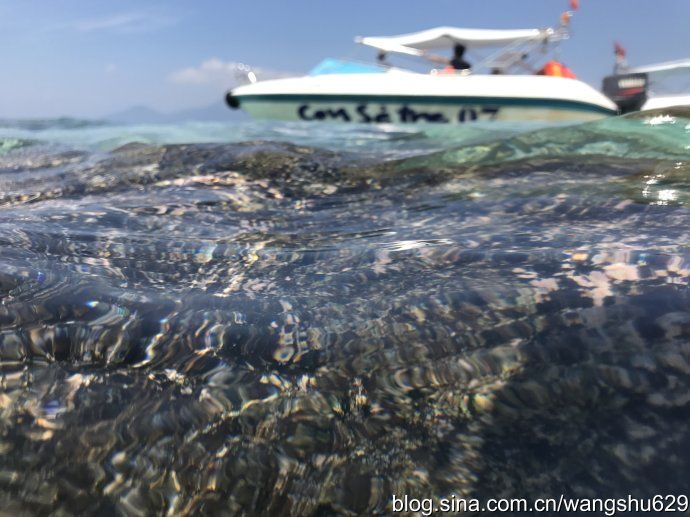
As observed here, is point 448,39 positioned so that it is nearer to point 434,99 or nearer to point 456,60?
point 456,60

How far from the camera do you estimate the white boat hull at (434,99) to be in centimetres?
832

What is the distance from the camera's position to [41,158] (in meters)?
4.80

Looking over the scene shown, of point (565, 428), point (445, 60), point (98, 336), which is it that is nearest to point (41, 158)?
point (98, 336)

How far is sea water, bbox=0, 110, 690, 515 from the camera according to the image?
79cm

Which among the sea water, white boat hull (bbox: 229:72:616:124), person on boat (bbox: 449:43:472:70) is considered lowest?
the sea water

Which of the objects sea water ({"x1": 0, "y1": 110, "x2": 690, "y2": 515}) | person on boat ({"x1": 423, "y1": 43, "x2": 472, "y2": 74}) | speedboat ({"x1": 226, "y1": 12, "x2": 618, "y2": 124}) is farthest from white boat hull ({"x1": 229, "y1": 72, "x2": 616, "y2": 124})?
sea water ({"x1": 0, "y1": 110, "x2": 690, "y2": 515})

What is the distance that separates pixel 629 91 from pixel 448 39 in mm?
4439

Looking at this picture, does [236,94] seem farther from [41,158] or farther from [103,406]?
[103,406]

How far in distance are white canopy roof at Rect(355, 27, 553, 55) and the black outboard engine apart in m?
2.35

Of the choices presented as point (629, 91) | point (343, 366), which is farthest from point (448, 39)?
point (343, 366)

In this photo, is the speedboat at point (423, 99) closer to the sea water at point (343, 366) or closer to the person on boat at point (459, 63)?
the person on boat at point (459, 63)

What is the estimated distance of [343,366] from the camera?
39.5 inches

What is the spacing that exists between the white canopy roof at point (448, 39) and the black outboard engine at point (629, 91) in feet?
7.73

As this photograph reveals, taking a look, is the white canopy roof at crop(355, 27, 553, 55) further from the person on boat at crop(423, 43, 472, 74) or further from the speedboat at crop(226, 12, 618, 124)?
the speedboat at crop(226, 12, 618, 124)
